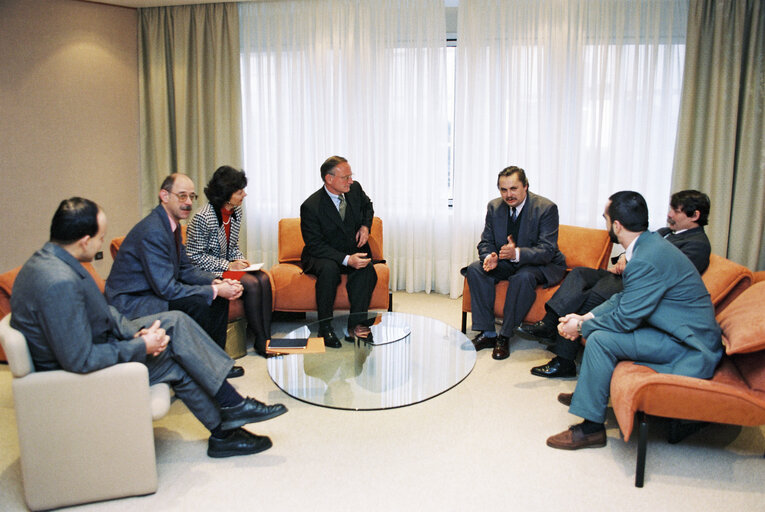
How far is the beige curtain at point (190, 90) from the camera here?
526cm

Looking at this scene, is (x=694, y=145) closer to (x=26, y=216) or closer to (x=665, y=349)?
(x=665, y=349)

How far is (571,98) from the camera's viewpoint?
492 centimetres

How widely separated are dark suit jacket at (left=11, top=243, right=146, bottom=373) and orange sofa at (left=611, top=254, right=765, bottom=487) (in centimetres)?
210

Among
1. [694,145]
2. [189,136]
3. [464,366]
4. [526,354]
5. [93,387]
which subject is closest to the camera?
[93,387]

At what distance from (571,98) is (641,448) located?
347cm

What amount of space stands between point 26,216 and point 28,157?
0.52 m

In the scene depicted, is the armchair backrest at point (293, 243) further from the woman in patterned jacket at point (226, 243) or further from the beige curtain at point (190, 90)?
the beige curtain at point (190, 90)

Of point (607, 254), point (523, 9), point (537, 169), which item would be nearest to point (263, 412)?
point (607, 254)

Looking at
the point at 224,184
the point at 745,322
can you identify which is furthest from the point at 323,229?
the point at 745,322

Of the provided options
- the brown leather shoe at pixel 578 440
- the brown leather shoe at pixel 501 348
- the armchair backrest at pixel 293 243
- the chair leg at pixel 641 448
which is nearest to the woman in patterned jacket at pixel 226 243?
the armchair backrest at pixel 293 243

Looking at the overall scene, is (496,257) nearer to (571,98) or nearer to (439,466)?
(439,466)

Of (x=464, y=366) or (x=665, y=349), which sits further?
(x=464, y=366)

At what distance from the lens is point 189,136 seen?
17.9 feet

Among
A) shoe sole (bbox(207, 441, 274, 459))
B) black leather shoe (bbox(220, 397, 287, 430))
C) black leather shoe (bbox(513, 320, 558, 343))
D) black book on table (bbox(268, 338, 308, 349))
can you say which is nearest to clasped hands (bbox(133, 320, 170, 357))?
black leather shoe (bbox(220, 397, 287, 430))
